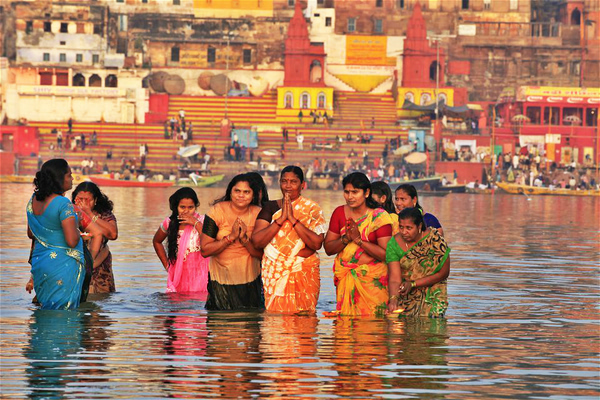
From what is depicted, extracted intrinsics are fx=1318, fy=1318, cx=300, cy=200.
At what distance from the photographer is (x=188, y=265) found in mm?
11375

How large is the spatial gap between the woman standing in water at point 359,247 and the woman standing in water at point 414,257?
0.52ft

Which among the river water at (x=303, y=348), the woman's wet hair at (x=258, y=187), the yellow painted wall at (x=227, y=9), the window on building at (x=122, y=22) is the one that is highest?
the yellow painted wall at (x=227, y=9)

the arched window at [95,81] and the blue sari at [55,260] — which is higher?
the arched window at [95,81]

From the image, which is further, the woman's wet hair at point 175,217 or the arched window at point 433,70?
the arched window at point 433,70

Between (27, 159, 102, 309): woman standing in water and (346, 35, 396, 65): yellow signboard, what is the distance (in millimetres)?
56450

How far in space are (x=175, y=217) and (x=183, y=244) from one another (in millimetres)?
279

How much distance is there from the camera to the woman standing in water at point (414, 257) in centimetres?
928

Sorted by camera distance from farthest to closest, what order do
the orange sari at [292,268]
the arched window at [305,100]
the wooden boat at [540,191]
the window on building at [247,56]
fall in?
the window on building at [247,56] → the arched window at [305,100] → the wooden boat at [540,191] → the orange sari at [292,268]

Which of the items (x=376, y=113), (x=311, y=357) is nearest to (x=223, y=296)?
(x=311, y=357)

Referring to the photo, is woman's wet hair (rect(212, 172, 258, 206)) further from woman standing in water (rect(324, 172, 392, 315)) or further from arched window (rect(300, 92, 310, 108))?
arched window (rect(300, 92, 310, 108))

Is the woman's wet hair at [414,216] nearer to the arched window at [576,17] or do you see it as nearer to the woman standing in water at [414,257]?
the woman standing in water at [414,257]

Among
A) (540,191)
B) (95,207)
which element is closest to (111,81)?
(540,191)

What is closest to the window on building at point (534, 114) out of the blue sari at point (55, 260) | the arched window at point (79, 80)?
the arched window at point (79, 80)

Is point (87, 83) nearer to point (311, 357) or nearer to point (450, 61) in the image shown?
point (450, 61)
